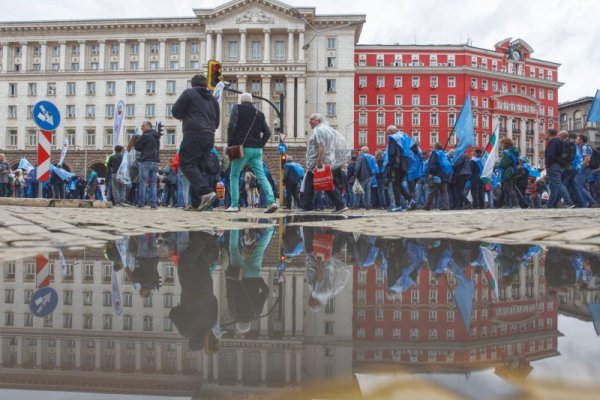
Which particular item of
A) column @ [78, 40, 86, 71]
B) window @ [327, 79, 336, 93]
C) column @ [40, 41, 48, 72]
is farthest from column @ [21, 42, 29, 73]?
window @ [327, 79, 336, 93]

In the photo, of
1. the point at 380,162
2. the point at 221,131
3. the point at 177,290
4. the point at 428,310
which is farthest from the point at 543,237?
the point at 221,131

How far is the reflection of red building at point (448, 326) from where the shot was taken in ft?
3.37

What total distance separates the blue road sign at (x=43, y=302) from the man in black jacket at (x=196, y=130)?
19.3 feet

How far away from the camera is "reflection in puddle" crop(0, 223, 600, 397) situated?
97 cm

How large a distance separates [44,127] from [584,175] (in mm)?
11738

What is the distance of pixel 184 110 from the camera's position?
7602 mm

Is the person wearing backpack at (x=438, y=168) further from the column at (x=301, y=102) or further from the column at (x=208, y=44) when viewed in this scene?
the column at (x=208, y=44)

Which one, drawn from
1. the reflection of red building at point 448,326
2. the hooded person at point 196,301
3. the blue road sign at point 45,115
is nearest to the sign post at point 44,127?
the blue road sign at point 45,115

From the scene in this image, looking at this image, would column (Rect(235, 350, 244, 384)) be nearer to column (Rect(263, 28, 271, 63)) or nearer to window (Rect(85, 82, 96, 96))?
column (Rect(263, 28, 271, 63))

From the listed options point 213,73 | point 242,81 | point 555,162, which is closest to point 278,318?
point 555,162

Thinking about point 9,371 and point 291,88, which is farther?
point 291,88

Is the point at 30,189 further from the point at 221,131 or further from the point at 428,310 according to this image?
the point at 221,131

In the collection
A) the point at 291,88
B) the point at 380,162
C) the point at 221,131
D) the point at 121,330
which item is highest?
the point at 291,88

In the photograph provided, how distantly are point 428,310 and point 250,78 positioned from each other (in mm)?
53157
